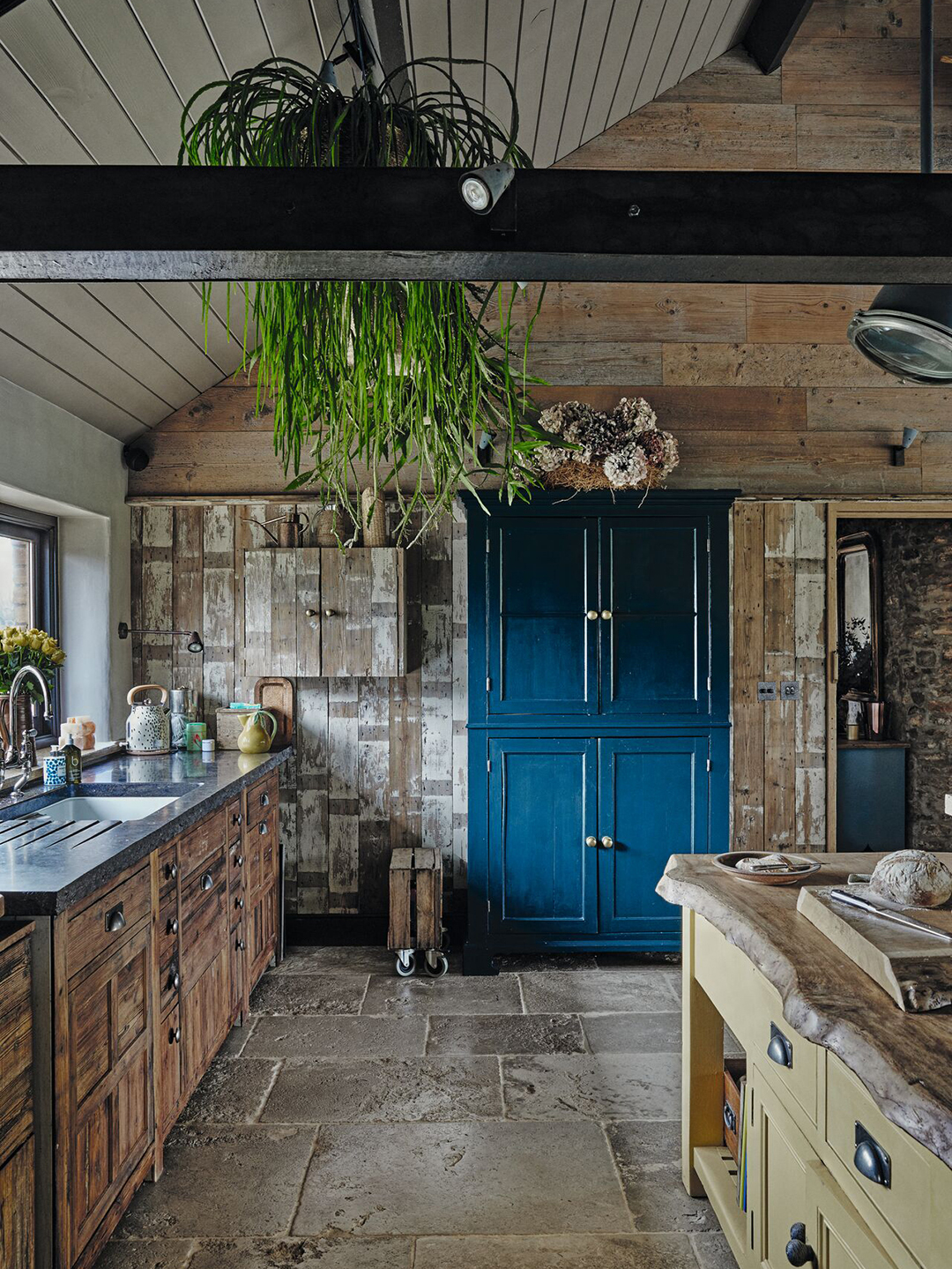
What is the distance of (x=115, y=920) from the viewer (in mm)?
2176

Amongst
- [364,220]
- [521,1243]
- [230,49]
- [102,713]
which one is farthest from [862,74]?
Answer: [521,1243]

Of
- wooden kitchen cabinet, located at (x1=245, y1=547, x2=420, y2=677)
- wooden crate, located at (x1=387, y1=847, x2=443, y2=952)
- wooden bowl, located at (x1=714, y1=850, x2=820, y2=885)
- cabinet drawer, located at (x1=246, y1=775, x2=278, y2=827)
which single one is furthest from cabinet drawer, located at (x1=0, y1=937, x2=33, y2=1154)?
wooden kitchen cabinet, located at (x1=245, y1=547, x2=420, y2=677)

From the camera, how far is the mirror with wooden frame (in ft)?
19.5

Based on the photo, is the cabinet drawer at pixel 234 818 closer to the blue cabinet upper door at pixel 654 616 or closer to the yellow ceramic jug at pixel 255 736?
the yellow ceramic jug at pixel 255 736

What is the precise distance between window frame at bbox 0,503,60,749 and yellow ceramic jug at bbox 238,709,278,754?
770 millimetres

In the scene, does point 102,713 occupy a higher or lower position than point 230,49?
lower

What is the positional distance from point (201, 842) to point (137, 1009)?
2.13 ft

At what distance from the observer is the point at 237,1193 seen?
8.03 ft

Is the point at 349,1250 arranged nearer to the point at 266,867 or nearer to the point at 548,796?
the point at 266,867

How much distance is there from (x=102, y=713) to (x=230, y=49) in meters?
2.74

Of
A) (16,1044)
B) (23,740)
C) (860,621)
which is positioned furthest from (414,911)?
(860,621)

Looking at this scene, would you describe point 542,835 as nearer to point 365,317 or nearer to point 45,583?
point 45,583

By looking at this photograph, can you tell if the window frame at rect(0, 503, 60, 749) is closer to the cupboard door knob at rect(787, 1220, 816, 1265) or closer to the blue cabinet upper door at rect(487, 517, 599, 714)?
the blue cabinet upper door at rect(487, 517, 599, 714)

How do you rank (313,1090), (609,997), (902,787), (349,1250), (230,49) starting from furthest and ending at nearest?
(902,787), (609,997), (313,1090), (230,49), (349,1250)
